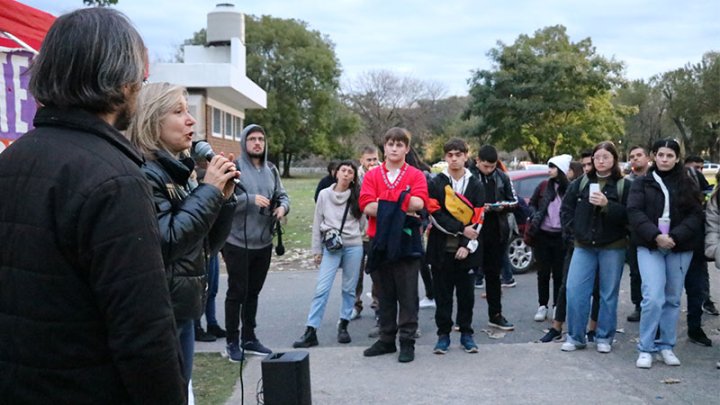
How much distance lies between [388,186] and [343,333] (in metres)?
1.80

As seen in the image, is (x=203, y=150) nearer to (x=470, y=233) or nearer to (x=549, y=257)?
(x=470, y=233)

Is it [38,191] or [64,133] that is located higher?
[64,133]

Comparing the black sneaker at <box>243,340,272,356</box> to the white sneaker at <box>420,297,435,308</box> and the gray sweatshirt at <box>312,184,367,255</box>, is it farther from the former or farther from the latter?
the white sneaker at <box>420,297,435,308</box>

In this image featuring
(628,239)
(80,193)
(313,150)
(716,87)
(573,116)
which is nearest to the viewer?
(80,193)

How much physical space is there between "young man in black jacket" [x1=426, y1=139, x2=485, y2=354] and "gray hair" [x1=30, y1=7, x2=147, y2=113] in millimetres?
→ 4596

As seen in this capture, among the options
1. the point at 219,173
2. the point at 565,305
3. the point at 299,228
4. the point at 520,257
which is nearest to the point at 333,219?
the point at 565,305

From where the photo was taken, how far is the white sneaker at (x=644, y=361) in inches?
228

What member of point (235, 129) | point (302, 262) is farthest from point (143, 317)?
point (235, 129)

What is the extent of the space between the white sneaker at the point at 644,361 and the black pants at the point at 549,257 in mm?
1781

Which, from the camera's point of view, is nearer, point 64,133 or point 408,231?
point 64,133

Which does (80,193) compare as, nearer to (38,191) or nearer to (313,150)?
(38,191)

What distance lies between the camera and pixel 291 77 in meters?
59.4

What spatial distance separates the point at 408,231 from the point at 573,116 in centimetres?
3697

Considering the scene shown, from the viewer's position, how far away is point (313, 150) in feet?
211
